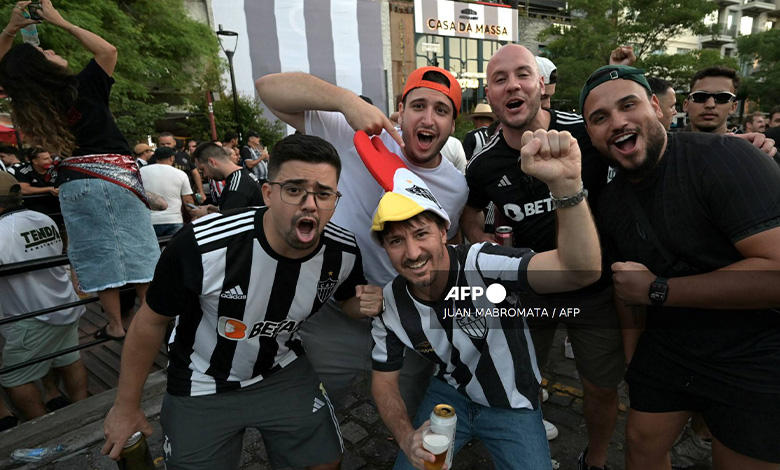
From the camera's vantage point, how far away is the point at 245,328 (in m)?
2.40

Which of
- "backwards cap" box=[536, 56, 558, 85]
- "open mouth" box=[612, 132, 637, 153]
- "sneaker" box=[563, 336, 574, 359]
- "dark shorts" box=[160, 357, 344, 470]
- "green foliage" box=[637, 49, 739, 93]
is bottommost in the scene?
"sneaker" box=[563, 336, 574, 359]

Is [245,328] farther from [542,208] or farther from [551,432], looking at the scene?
[551,432]

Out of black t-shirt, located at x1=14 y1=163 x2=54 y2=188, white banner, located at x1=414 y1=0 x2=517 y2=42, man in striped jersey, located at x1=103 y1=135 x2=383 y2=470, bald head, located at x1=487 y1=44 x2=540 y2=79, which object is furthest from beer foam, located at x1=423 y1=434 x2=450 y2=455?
white banner, located at x1=414 y1=0 x2=517 y2=42

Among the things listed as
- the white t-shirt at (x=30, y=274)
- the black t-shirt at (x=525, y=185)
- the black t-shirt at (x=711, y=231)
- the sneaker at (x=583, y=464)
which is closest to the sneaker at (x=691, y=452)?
the sneaker at (x=583, y=464)

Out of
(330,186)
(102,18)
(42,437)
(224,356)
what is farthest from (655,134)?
(102,18)

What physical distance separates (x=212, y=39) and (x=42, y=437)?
1872 centimetres

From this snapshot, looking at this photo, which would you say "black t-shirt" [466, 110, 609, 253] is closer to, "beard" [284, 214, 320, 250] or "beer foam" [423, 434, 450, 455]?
"beard" [284, 214, 320, 250]

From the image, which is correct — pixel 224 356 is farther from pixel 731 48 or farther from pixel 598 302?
pixel 731 48

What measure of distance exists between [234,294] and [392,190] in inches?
43.1

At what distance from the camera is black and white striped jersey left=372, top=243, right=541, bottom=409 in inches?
88.9

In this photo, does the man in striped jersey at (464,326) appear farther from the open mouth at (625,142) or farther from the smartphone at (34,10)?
the smartphone at (34,10)

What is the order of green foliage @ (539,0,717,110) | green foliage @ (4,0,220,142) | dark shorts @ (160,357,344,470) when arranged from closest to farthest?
dark shorts @ (160,357,344,470), green foliage @ (4,0,220,142), green foliage @ (539,0,717,110)

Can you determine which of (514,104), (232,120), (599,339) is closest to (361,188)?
(514,104)

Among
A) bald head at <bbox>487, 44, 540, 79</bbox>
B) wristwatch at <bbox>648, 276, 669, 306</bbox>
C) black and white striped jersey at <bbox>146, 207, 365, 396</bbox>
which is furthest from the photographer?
bald head at <bbox>487, 44, 540, 79</bbox>
